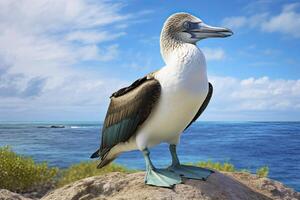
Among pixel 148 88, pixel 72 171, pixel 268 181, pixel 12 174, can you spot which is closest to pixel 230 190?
pixel 268 181

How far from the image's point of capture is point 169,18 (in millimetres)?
5164

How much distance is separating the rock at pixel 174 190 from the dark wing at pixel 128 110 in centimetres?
42

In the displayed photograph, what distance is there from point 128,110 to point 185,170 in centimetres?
95

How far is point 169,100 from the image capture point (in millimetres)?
4770

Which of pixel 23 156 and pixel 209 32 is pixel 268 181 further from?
pixel 23 156

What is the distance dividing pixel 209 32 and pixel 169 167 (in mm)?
1581

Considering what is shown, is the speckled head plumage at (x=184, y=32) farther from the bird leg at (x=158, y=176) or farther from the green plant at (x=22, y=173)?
the green plant at (x=22, y=173)

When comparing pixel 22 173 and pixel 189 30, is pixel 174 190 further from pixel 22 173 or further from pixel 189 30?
pixel 22 173

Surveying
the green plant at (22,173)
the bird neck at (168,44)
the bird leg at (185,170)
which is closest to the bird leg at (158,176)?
the bird leg at (185,170)

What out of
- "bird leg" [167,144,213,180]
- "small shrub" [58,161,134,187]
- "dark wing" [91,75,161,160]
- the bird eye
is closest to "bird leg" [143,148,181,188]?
"bird leg" [167,144,213,180]

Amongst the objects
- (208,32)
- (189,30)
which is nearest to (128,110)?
(189,30)

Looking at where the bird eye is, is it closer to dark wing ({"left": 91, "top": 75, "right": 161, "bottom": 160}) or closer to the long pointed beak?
the long pointed beak

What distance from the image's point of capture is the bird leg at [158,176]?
→ 4852mm

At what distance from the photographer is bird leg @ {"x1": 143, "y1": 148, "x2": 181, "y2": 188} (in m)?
4.85
